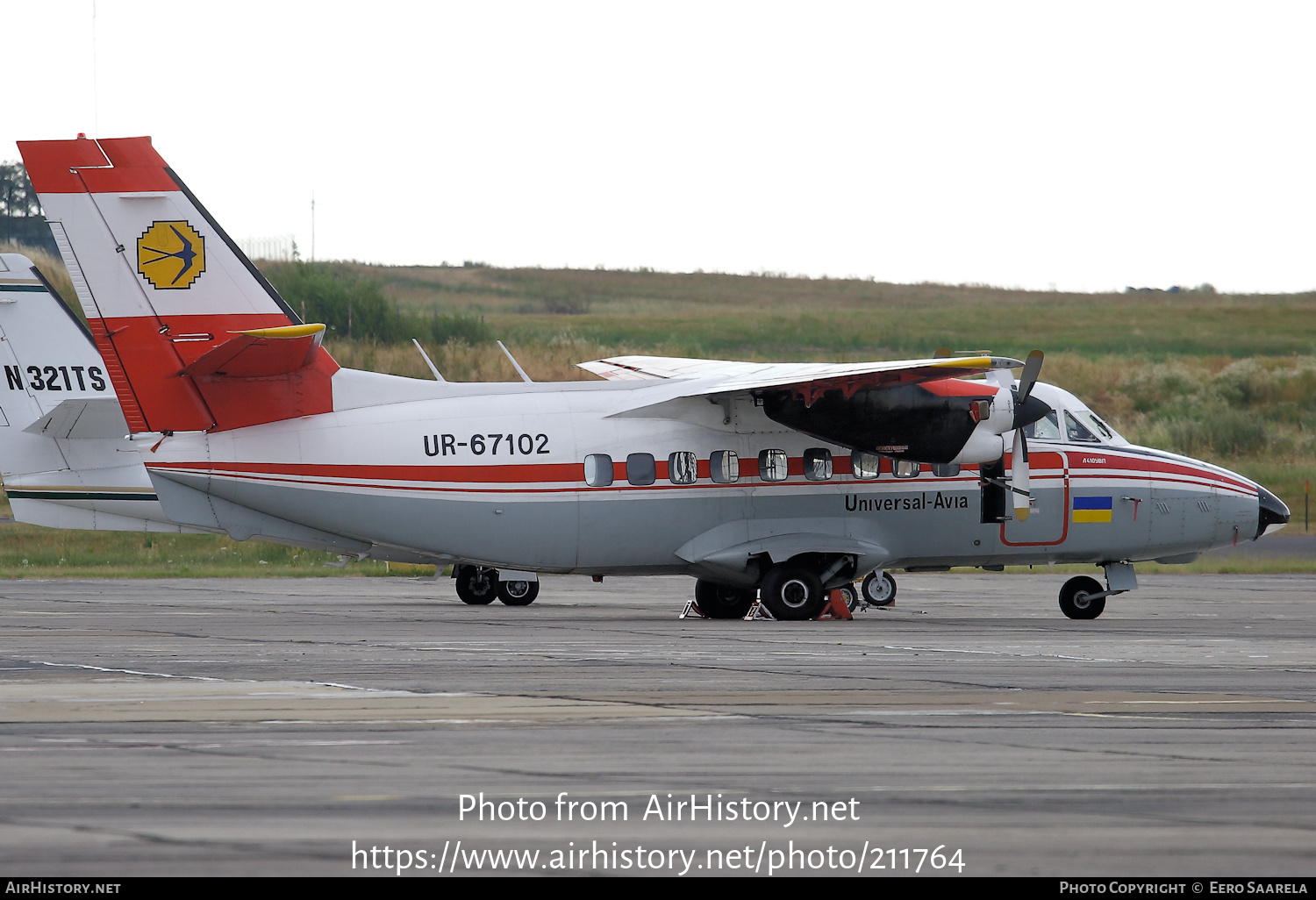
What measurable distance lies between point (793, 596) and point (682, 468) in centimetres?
255

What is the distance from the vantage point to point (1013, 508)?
23.7 m

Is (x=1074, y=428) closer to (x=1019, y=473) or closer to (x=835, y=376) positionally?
(x=1019, y=473)

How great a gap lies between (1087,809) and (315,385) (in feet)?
50.7

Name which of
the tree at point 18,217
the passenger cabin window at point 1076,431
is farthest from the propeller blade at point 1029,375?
the tree at point 18,217

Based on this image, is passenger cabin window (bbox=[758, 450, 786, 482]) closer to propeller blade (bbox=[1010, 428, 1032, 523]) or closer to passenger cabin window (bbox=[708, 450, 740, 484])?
passenger cabin window (bbox=[708, 450, 740, 484])

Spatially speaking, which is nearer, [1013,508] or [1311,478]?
[1013,508]

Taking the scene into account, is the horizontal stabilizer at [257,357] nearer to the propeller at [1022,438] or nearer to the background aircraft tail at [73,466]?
the background aircraft tail at [73,466]

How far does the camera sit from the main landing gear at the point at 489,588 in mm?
27578

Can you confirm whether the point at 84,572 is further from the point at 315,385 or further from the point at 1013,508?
the point at 1013,508

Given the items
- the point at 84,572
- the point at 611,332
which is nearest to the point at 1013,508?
the point at 84,572

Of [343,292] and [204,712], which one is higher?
[343,292]

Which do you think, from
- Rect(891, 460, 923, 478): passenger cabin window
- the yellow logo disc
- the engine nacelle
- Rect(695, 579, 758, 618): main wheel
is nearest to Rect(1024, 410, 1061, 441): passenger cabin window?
the engine nacelle

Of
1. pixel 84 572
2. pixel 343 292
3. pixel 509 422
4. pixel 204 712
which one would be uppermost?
pixel 343 292

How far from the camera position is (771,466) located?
2317cm
